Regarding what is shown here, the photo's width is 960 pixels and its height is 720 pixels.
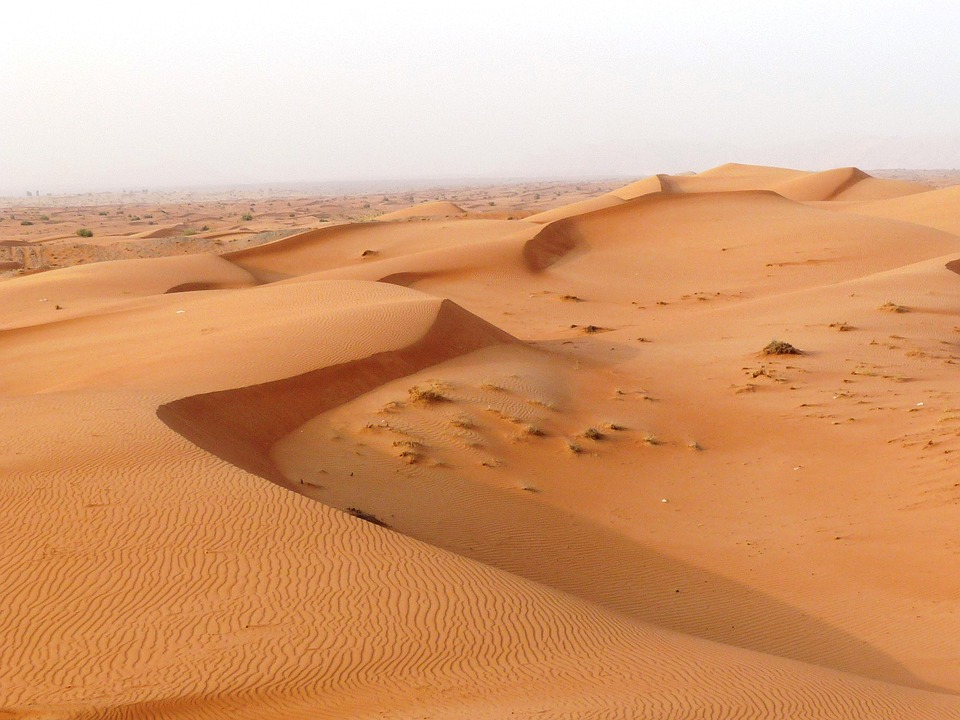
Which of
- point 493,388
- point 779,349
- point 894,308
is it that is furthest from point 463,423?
point 894,308

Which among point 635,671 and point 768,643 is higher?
point 635,671

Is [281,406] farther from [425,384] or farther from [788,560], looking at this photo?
[788,560]

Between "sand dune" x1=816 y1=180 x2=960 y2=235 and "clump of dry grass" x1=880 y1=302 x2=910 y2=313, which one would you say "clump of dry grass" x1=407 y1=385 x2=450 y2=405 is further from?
"sand dune" x1=816 y1=180 x2=960 y2=235

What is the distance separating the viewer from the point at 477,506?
9203 mm

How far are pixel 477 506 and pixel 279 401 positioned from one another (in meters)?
3.29

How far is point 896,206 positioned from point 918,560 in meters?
33.2

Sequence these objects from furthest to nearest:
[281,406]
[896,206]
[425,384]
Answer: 1. [896,206]
2. [425,384]
3. [281,406]

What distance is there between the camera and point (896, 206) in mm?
37812

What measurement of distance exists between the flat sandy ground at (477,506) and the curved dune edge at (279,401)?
0.05m

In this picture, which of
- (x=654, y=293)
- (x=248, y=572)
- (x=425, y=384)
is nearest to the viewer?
(x=248, y=572)

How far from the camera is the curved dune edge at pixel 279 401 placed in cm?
942

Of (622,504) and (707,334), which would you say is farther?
(707,334)

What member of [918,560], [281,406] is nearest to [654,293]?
[281,406]

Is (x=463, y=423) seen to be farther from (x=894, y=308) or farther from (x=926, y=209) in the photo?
(x=926, y=209)
